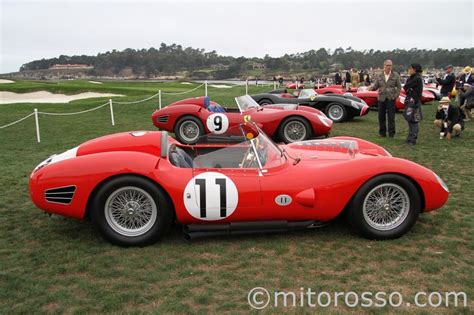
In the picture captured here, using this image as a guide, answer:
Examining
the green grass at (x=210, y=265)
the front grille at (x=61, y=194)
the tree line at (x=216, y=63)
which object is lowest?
the green grass at (x=210, y=265)

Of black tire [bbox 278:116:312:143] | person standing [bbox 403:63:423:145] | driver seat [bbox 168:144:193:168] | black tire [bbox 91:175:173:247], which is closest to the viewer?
black tire [bbox 91:175:173:247]

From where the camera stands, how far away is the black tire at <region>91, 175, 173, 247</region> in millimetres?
4059

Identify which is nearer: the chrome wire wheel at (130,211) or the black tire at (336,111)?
the chrome wire wheel at (130,211)

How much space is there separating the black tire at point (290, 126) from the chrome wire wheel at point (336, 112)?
3788mm

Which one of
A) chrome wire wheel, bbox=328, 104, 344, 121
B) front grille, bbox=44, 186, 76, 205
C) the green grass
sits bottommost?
the green grass

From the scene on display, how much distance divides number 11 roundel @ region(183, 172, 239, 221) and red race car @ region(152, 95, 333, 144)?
520 centimetres

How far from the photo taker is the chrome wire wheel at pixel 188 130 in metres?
10.1

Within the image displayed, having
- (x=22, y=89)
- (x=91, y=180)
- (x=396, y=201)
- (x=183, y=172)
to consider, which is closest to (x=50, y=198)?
(x=91, y=180)

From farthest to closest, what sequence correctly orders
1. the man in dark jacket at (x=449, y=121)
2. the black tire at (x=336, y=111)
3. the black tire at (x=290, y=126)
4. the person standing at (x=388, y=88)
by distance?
the black tire at (x=336, y=111) < the man in dark jacket at (x=449, y=121) < the person standing at (x=388, y=88) < the black tire at (x=290, y=126)

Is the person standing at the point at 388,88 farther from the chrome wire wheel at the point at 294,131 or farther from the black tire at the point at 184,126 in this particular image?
the black tire at the point at 184,126

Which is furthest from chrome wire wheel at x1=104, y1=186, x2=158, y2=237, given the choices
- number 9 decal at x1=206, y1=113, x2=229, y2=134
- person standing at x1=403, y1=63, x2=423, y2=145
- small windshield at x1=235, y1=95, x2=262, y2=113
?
person standing at x1=403, y1=63, x2=423, y2=145

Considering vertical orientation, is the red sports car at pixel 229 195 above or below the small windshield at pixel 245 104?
below

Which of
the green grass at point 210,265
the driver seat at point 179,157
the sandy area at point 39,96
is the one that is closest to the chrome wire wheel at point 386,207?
the green grass at point 210,265

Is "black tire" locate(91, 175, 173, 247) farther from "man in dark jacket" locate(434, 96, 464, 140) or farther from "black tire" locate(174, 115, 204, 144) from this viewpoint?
"man in dark jacket" locate(434, 96, 464, 140)
